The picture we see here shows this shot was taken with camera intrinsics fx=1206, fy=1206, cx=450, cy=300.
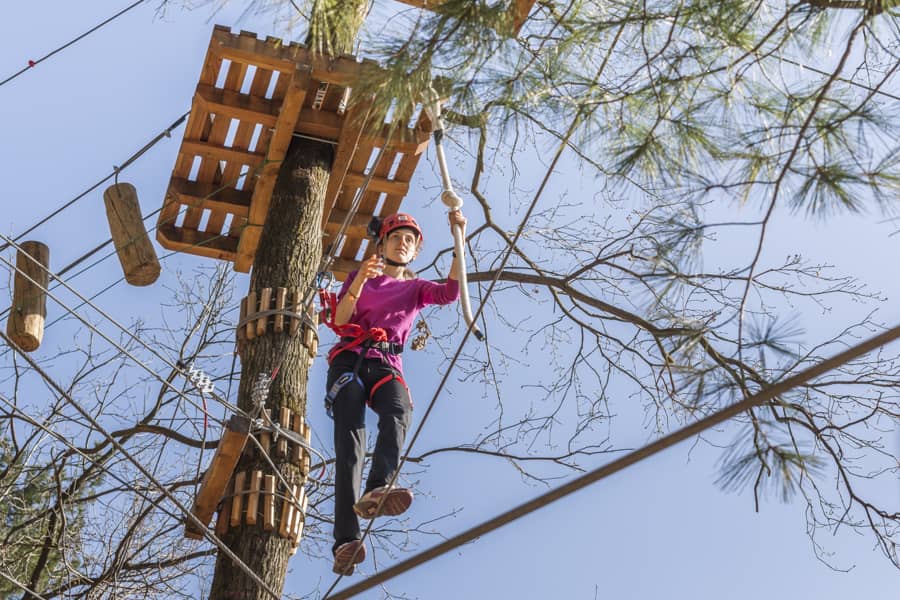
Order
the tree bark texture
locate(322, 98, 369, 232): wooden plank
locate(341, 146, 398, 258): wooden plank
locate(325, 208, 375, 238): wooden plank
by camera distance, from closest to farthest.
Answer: the tree bark texture < locate(322, 98, 369, 232): wooden plank < locate(341, 146, 398, 258): wooden plank < locate(325, 208, 375, 238): wooden plank

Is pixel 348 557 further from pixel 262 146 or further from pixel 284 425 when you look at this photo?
pixel 262 146

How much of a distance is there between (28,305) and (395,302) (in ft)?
4.67

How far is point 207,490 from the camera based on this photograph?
472 cm

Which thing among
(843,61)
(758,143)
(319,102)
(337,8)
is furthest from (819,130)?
(319,102)

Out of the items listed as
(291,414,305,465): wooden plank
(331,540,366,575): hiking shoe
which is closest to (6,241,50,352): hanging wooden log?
(291,414,305,465): wooden plank

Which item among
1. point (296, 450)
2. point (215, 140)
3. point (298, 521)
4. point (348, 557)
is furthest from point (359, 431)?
point (215, 140)

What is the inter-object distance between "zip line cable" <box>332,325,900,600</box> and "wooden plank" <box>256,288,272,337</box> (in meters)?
1.89

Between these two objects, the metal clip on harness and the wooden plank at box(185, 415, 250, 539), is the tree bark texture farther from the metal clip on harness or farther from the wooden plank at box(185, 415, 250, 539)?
the metal clip on harness

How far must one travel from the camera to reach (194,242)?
6371 millimetres

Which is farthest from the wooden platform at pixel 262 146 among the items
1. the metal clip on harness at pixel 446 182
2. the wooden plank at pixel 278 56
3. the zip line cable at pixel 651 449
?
the zip line cable at pixel 651 449

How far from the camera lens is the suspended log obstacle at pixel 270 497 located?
469 cm

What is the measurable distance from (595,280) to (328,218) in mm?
1735

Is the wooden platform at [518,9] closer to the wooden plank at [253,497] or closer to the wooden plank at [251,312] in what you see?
the wooden plank at [251,312]

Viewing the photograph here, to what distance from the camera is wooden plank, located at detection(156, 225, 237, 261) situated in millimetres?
6324
